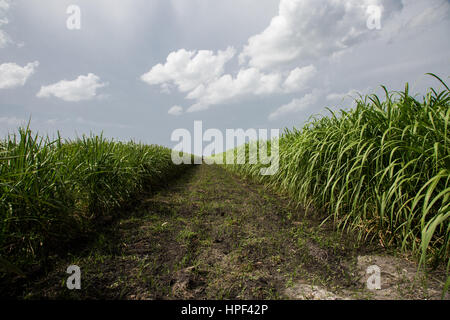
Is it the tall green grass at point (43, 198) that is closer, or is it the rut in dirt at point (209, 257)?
the rut in dirt at point (209, 257)

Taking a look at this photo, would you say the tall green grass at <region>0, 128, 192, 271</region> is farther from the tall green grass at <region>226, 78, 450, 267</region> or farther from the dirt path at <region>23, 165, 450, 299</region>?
the tall green grass at <region>226, 78, 450, 267</region>

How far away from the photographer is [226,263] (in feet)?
5.57

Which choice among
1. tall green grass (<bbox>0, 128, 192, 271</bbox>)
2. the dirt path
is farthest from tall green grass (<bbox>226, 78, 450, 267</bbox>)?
tall green grass (<bbox>0, 128, 192, 271</bbox>)

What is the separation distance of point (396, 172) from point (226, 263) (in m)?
1.56

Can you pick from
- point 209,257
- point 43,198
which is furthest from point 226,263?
point 43,198

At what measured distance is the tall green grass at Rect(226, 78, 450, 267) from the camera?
1.53 m

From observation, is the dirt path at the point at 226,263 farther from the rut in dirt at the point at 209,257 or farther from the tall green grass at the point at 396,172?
the tall green grass at the point at 396,172

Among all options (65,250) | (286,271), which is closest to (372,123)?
(286,271)

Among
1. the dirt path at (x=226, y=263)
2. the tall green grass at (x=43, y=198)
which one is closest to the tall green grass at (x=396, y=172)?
the dirt path at (x=226, y=263)

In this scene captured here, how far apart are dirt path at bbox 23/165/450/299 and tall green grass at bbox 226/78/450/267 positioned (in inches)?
8.7

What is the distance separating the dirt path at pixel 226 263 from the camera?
4.48 feet

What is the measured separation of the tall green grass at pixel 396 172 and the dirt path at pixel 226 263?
0.22 meters
